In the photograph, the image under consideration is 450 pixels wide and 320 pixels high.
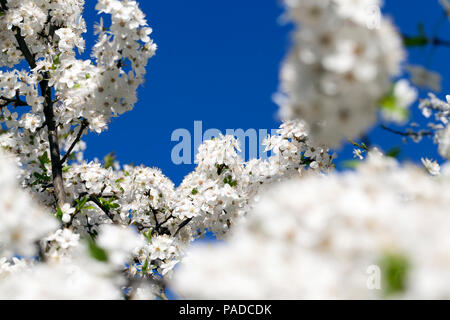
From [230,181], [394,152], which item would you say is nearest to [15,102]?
[230,181]

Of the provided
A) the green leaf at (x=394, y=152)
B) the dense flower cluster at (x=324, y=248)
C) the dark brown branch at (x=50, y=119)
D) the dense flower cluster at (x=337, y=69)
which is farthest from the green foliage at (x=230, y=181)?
the dense flower cluster at (x=324, y=248)

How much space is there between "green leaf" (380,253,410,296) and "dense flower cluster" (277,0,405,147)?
1.80ft

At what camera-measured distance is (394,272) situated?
158 centimetres

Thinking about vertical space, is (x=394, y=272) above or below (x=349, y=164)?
below

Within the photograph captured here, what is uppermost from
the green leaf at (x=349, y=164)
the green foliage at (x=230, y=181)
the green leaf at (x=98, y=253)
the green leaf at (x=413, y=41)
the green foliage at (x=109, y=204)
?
the green foliage at (x=230, y=181)

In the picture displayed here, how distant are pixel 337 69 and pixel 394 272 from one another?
0.78m

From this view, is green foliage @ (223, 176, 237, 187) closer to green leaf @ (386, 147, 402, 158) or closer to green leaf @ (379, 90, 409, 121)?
green leaf @ (386, 147, 402, 158)

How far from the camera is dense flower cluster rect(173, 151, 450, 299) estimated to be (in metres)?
1.51

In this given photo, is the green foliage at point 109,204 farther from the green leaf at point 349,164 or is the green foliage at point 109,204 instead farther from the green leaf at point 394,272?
the green leaf at point 394,272

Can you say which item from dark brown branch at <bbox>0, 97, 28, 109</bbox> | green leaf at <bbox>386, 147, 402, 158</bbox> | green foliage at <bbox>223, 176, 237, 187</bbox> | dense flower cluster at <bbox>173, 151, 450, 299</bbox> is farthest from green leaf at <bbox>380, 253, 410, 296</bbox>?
dark brown branch at <bbox>0, 97, 28, 109</bbox>

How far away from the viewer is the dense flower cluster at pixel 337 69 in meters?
1.76

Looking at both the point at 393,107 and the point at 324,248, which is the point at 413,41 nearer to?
the point at 393,107

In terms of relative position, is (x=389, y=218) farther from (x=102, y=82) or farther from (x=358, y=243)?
(x=102, y=82)
